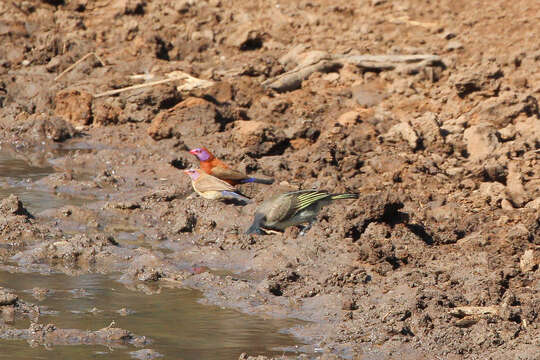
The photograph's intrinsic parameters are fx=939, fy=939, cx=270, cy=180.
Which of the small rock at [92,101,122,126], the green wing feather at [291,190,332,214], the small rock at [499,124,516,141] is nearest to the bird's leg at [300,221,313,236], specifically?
the green wing feather at [291,190,332,214]

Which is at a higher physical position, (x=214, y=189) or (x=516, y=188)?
(x=516, y=188)

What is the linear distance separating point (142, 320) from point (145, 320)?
0.06 ft

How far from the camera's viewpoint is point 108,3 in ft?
49.5

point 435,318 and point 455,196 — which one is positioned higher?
point 435,318

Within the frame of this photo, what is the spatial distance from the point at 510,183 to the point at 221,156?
134 inches

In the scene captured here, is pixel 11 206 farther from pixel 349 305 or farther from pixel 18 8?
pixel 18 8

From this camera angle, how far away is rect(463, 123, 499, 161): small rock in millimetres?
9688

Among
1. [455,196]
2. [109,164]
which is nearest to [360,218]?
[455,196]

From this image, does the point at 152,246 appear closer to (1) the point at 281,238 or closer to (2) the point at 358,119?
(1) the point at 281,238

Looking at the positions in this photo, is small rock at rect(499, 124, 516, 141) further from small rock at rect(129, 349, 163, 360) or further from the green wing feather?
small rock at rect(129, 349, 163, 360)

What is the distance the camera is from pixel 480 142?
32.2 ft

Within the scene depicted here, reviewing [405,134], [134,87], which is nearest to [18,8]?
[134,87]

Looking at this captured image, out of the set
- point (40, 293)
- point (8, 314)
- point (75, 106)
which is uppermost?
point (8, 314)

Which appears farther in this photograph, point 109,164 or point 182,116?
point 182,116
